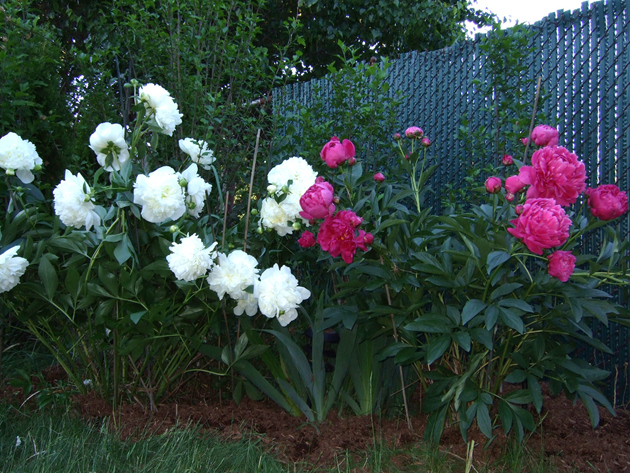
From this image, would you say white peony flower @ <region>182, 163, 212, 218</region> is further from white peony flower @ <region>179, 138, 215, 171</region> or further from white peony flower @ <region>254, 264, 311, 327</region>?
white peony flower @ <region>254, 264, 311, 327</region>

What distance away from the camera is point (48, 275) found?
5.94ft

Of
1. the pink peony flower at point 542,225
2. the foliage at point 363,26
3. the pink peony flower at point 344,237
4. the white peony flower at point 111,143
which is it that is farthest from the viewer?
the foliage at point 363,26

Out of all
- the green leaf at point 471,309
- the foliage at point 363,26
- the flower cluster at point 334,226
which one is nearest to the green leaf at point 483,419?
the green leaf at point 471,309

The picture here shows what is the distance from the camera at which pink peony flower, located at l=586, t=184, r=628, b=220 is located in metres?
1.55

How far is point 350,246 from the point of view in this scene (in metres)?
1.58

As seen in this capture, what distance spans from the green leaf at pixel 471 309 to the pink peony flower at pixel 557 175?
35 centimetres

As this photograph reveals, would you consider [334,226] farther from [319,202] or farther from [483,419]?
[483,419]

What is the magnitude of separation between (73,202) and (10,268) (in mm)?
282

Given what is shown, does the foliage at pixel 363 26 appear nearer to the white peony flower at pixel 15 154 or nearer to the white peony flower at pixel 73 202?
the white peony flower at pixel 15 154

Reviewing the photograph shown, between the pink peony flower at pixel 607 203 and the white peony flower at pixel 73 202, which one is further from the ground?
the white peony flower at pixel 73 202

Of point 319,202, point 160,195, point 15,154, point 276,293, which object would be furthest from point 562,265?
point 15,154

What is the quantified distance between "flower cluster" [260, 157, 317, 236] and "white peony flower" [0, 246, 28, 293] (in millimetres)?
786

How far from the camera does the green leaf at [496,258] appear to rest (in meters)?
1.52

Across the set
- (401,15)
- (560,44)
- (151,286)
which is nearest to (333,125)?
(560,44)
